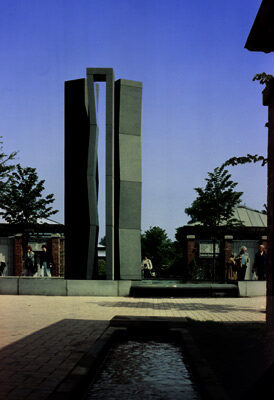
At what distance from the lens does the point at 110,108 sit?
18.6 metres

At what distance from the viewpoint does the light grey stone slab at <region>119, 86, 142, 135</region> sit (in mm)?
18859

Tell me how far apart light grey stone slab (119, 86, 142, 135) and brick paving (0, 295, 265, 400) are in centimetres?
646

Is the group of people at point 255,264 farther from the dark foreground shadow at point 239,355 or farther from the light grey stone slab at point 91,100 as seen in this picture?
the dark foreground shadow at point 239,355

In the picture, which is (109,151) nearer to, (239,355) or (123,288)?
(123,288)

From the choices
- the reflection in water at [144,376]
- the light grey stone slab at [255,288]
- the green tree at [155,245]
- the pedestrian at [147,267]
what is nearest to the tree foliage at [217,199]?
the pedestrian at [147,267]

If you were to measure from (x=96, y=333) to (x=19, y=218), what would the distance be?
26.2m

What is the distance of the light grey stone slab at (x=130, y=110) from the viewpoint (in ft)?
61.9

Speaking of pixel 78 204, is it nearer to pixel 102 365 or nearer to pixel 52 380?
pixel 102 365

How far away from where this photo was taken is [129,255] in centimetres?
1870

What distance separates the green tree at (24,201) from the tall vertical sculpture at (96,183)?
16.0m

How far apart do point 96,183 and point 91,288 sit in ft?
13.0

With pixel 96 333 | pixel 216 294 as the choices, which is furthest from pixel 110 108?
pixel 96 333

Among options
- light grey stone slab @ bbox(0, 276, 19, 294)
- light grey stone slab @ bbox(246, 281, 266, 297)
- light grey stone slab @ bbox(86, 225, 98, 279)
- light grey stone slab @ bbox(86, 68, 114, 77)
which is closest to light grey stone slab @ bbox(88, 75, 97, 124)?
light grey stone slab @ bbox(86, 68, 114, 77)

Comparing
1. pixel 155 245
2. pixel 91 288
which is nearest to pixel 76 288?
pixel 91 288
